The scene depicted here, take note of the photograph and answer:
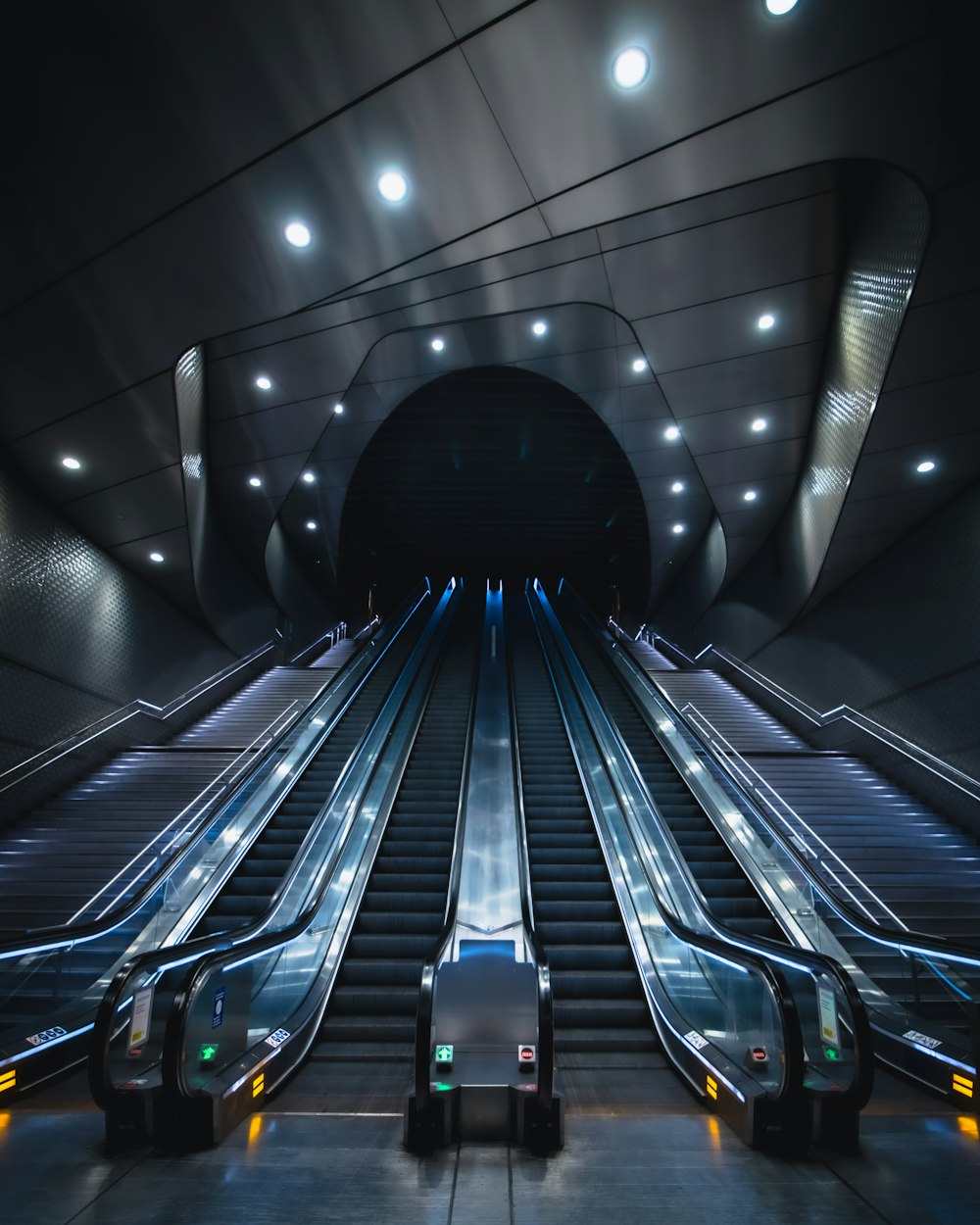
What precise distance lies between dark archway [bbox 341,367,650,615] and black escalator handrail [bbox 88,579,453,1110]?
11.4 meters

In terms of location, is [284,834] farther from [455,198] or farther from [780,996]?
[455,198]

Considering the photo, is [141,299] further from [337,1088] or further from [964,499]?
[964,499]

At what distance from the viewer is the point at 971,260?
20.2 feet

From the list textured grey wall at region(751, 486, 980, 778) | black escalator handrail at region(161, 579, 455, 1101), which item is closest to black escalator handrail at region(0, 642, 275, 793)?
black escalator handrail at region(161, 579, 455, 1101)

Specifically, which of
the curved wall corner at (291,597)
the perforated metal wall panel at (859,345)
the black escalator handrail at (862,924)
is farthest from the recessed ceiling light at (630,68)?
the curved wall corner at (291,597)

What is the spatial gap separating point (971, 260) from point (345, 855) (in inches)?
309

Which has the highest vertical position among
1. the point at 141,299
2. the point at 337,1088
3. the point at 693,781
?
the point at 141,299

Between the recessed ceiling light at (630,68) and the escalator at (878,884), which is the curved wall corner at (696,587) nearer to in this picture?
the escalator at (878,884)

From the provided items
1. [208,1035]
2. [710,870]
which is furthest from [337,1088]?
[710,870]

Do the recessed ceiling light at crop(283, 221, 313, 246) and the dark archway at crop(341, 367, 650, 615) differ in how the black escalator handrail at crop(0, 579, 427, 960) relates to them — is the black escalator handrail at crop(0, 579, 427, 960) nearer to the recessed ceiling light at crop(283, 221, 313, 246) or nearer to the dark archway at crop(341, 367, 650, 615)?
the recessed ceiling light at crop(283, 221, 313, 246)

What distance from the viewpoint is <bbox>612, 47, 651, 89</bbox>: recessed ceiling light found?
4.43 m

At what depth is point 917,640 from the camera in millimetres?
9773

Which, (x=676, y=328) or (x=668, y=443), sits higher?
(x=668, y=443)

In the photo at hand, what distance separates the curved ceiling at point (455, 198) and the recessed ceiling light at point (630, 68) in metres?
0.07
